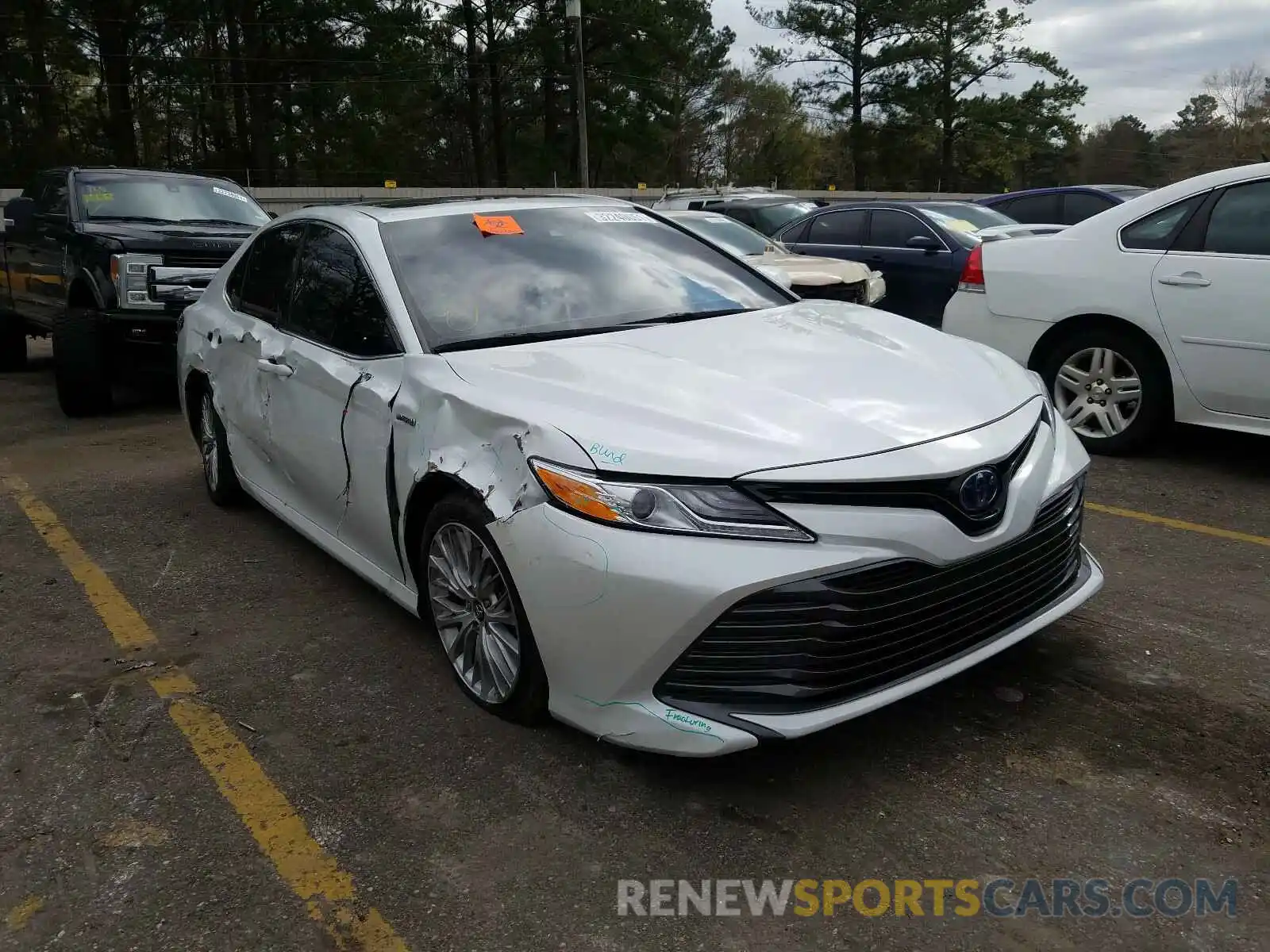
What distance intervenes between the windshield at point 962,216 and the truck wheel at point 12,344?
8992mm

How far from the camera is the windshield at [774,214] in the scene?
13.7 m

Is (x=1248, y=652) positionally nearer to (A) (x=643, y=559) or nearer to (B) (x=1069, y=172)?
(A) (x=643, y=559)

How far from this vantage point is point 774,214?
45.4 ft

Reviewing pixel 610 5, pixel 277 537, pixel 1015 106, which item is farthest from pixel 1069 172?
pixel 277 537

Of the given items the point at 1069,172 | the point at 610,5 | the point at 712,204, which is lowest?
the point at 712,204

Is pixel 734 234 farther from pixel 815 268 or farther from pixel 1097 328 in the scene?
pixel 1097 328

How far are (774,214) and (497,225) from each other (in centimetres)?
1042

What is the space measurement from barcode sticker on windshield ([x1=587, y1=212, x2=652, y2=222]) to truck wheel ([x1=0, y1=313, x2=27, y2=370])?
27.5 ft

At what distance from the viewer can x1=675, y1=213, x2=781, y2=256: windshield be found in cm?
1029

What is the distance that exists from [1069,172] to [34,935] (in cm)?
5528

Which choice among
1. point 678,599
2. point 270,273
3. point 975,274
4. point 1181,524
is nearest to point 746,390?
point 678,599

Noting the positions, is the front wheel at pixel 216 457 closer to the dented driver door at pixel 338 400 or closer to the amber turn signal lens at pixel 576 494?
the dented driver door at pixel 338 400

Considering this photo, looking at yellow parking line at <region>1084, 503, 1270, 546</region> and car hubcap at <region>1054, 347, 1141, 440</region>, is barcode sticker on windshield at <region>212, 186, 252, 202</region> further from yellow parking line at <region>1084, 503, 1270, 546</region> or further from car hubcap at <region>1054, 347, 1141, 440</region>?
yellow parking line at <region>1084, 503, 1270, 546</region>

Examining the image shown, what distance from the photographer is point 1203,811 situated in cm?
258
